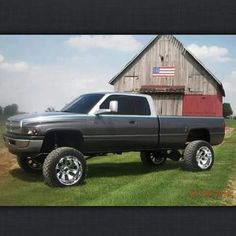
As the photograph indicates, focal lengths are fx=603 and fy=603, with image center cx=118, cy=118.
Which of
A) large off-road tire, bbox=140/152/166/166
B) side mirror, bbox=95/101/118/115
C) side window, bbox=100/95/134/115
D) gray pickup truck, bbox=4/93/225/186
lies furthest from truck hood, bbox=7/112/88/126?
large off-road tire, bbox=140/152/166/166

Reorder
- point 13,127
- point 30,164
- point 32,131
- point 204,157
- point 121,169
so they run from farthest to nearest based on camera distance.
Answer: point 204,157 < point 121,169 < point 30,164 < point 13,127 < point 32,131

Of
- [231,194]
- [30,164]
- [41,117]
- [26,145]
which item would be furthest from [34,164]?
[231,194]

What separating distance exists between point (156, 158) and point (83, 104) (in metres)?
1.25

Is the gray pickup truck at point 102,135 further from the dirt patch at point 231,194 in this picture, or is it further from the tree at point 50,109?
the dirt patch at point 231,194

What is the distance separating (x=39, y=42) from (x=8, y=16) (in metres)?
0.49

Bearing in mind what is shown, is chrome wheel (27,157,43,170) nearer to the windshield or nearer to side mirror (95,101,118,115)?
the windshield

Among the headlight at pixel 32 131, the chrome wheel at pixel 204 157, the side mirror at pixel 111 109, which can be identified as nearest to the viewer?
the headlight at pixel 32 131

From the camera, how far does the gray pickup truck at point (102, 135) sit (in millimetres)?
7387

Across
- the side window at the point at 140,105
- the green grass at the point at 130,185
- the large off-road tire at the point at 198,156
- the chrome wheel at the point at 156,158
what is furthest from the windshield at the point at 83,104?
the large off-road tire at the point at 198,156

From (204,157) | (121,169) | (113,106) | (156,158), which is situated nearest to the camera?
(113,106)

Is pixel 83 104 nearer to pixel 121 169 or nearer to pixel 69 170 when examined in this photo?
pixel 69 170

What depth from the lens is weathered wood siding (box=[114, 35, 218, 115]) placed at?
7.75m

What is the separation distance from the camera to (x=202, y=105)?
7.92 m

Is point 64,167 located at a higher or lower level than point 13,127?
lower
